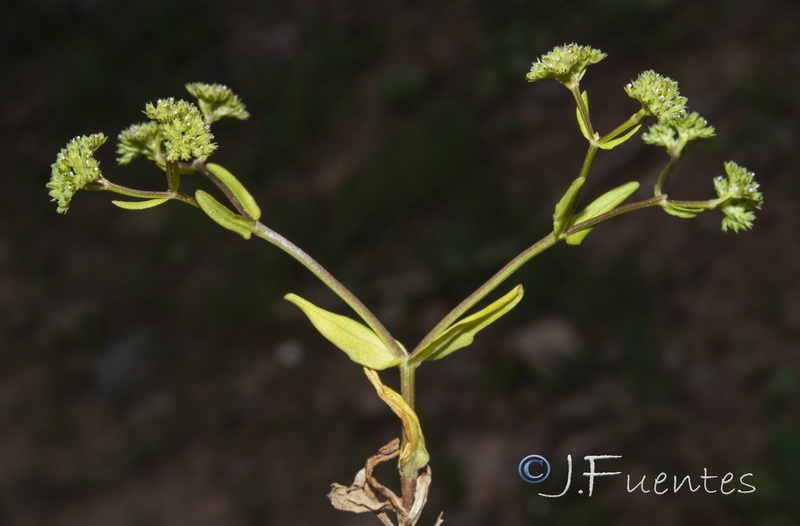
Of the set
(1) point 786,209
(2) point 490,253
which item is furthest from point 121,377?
(1) point 786,209

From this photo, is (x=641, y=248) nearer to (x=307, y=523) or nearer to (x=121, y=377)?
(x=307, y=523)

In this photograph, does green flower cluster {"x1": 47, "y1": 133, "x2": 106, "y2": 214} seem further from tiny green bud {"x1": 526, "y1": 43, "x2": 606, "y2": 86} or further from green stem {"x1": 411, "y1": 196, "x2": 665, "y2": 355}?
tiny green bud {"x1": 526, "y1": 43, "x2": 606, "y2": 86}

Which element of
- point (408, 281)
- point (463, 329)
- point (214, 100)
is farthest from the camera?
point (408, 281)

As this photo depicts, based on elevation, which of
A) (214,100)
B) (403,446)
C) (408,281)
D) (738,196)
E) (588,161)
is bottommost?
(403,446)

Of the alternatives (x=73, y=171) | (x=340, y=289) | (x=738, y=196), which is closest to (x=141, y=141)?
(x=73, y=171)

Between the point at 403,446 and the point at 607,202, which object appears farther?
the point at 607,202

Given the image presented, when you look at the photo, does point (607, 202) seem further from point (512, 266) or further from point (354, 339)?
point (354, 339)

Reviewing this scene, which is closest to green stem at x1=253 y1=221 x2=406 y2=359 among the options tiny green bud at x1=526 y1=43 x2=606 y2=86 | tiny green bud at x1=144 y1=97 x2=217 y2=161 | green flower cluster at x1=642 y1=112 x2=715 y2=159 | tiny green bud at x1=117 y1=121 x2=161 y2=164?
tiny green bud at x1=144 y1=97 x2=217 y2=161
